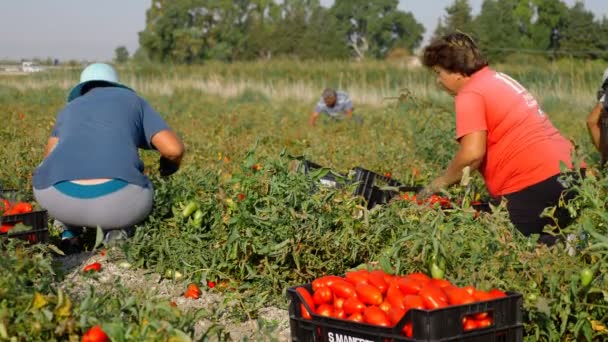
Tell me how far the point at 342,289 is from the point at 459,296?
46cm

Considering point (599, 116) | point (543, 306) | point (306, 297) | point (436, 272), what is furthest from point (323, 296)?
point (599, 116)

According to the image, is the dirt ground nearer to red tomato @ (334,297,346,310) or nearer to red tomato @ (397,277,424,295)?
red tomato @ (334,297,346,310)

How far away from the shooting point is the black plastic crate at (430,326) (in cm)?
296

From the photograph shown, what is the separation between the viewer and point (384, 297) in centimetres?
335

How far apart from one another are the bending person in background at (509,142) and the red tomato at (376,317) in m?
1.91

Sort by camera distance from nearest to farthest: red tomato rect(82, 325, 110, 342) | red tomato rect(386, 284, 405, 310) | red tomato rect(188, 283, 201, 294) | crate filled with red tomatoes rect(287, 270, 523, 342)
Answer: red tomato rect(82, 325, 110, 342)
crate filled with red tomatoes rect(287, 270, 523, 342)
red tomato rect(386, 284, 405, 310)
red tomato rect(188, 283, 201, 294)

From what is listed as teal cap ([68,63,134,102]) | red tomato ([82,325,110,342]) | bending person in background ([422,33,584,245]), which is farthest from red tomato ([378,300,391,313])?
teal cap ([68,63,134,102])

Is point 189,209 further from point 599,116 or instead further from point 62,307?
point 599,116

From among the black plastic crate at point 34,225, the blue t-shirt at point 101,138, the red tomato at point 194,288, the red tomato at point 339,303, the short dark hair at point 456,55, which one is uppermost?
the short dark hair at point 456,55

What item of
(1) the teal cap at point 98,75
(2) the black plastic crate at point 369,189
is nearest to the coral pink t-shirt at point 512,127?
(2) the black plastic crate at point 369,189

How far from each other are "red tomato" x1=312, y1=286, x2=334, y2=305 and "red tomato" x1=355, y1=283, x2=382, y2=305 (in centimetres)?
12

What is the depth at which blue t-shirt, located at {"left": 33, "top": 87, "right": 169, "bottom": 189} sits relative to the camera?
526 centimetres

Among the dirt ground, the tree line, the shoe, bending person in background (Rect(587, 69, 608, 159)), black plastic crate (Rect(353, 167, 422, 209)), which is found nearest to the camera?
the dirt ground

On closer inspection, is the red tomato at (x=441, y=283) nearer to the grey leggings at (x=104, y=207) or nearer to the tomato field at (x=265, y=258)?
the tomato field at (x=265, y=258)
